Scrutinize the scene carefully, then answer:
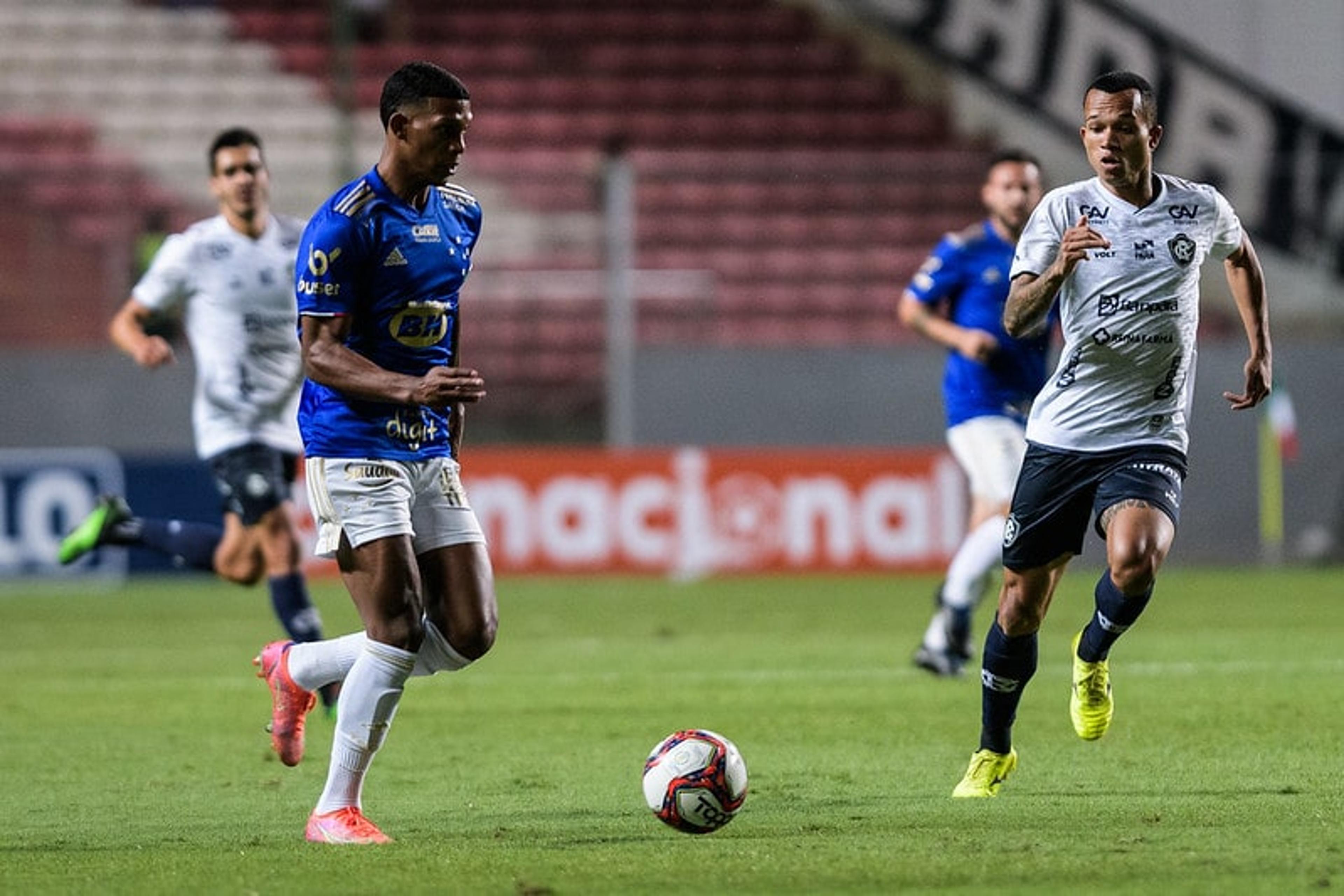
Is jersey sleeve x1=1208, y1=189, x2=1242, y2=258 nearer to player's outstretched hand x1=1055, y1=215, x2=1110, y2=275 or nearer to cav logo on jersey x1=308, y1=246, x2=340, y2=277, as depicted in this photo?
player's outstretched hand x1=1055, y1=215, x2=1110, y2=275

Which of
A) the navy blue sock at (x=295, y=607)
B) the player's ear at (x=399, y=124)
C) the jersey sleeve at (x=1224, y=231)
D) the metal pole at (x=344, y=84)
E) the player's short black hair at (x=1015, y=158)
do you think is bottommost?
the navy blue sock at (x=295, y=607)

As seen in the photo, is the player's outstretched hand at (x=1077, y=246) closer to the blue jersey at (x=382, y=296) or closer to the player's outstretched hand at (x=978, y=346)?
the blue jersey at (x=382, y=296)

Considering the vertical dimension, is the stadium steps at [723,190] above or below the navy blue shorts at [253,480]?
above

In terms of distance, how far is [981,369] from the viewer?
1052cm

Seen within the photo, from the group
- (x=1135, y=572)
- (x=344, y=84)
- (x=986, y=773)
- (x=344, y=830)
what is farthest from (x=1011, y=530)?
(x=344, y=84)

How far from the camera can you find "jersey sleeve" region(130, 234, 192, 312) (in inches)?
387

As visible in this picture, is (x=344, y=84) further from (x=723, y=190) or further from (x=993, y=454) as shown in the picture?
(x=993, y=454)

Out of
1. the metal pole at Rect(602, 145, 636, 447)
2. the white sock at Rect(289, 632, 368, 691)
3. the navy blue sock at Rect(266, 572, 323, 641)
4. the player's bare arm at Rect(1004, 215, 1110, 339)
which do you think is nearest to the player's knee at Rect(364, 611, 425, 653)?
the white sock at Rect(289, 632, 368, 691)

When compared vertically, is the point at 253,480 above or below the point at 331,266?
below

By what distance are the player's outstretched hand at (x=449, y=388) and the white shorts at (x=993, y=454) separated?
15.9 feet

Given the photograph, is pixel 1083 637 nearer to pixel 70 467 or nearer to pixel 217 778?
pixel 217 778

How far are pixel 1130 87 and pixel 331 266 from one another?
2.45m

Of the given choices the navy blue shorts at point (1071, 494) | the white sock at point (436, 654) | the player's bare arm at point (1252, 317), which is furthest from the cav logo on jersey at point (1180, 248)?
the white sock at point (436, 654)

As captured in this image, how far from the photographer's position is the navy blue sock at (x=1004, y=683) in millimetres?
6883
